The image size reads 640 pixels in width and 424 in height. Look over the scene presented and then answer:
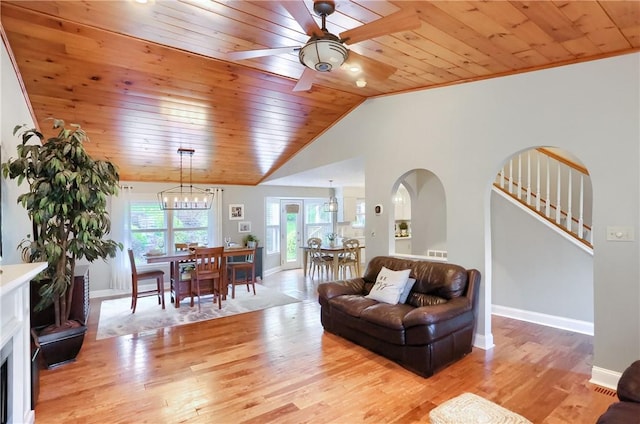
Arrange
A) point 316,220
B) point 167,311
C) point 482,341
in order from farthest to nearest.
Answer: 1. point 316,220
2. point 167,311
3. point 482,341

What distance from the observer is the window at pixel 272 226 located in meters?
8.30

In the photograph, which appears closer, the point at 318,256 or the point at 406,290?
the point at 406,290

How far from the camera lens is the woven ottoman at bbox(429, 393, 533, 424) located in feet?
6.44

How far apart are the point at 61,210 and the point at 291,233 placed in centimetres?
610

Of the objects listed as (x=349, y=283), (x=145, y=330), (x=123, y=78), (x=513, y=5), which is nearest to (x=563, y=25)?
(x=513, y=5)

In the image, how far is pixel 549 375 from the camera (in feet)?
9.73

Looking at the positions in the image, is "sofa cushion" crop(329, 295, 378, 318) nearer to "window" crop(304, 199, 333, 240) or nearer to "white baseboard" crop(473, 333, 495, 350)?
"white baseboard" crop(473, 333, 495, 350)

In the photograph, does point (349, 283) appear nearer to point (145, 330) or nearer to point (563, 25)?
point (145, 330)

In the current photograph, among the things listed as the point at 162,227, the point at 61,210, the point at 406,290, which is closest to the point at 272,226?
the point at 162,227

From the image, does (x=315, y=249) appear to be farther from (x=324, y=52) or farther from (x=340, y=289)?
(x=324, y=52)

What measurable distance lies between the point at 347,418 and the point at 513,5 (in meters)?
2.96

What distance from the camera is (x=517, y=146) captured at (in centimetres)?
336

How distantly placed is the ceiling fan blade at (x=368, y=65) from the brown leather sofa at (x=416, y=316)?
2.08 metres

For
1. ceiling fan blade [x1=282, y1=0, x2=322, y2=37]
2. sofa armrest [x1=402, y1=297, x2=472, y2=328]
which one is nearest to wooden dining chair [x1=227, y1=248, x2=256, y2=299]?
sofa armrest [x1=402, y1=297, x2=472, y2=328]
